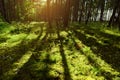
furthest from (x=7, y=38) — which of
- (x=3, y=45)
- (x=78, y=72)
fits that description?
(x=78, y=72)

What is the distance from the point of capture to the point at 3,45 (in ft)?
41.0

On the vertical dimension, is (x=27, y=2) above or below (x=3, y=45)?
above

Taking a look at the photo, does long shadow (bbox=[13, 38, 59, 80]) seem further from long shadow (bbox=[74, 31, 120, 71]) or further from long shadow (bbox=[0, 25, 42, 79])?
long shadow (bbox=[74, 31, 120, 71])

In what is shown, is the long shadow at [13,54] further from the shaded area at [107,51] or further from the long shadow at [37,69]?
the shaded area at [107,51]

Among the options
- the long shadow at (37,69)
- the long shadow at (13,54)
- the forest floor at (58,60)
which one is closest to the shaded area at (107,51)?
the forest floor at (58,60)

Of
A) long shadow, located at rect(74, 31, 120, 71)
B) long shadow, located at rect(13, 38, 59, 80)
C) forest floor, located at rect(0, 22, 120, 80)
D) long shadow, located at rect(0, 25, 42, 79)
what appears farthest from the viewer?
long shadow, located at rect(74, 31, 120, 71)

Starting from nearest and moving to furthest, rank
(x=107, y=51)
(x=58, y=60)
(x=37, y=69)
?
1. (x=37, y=69)
2. (x=58, y=60)
3. (x=107, y=51)

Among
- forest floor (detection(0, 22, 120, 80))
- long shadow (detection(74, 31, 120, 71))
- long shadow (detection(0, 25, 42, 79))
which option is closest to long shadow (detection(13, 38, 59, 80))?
forest floor (detection(0, 22, 120, 80))

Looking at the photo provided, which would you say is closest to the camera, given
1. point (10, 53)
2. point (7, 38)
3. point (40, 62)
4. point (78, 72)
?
point (78, 72)

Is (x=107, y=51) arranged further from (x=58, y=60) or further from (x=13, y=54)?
(x=13, y=54)

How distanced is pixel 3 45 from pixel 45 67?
16.8ft

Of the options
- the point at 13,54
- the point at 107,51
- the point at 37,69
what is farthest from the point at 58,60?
the point at 107,51

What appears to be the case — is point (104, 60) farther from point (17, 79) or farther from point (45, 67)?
point (17, 79)

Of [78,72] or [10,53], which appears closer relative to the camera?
[78,72]
